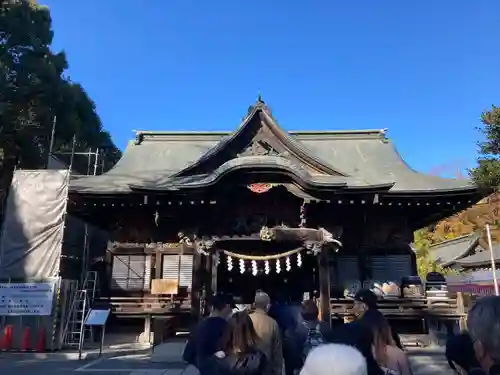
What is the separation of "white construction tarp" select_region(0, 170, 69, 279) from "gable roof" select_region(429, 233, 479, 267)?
24981 mm

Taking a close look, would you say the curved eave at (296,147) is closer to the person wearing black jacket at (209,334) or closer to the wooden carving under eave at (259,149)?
the wooden carving under eave at (259,149)

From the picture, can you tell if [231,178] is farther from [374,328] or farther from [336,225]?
[374,328]

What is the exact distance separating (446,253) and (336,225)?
990 inches

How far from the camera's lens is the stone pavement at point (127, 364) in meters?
8.22

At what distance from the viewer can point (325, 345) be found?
6.29 ft

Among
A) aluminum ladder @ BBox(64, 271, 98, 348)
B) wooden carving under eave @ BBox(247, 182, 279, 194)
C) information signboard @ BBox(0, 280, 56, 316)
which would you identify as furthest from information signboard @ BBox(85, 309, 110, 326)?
wooden carving under eave @ BBox(247, 182, 279, 194)

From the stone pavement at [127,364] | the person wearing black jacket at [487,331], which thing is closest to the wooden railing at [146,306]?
the stone pavement at [127,364]

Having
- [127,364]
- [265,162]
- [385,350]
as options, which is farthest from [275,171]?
[385,350]

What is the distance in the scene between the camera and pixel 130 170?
14.8 m

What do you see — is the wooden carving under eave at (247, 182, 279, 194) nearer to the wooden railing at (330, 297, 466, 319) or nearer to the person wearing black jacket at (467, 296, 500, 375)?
the wooden railing at (330, 297, 466, 319)

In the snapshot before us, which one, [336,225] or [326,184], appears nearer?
[326,184]

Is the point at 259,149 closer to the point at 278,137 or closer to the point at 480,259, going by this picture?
the point at 278,137

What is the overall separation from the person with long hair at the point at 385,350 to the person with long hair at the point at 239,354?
2.95 ft

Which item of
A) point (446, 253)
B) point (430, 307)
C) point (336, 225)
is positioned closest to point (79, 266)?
point (336, 225)
